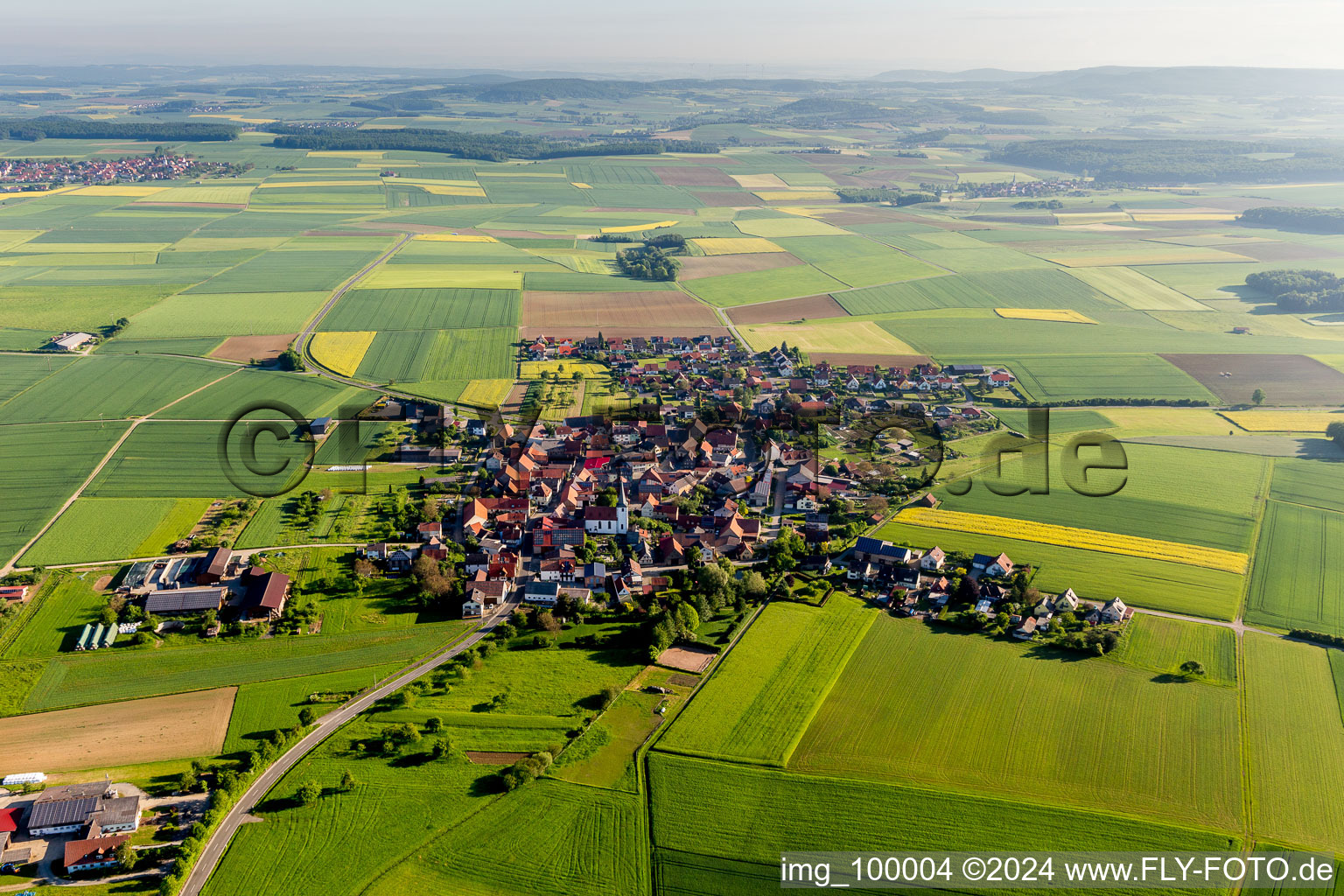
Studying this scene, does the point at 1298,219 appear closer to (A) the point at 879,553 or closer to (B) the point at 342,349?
(A) the point at 879,553

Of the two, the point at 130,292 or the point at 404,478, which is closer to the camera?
the point at 404,478

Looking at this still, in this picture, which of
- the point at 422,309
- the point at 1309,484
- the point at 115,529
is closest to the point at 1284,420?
the point at 1309,484

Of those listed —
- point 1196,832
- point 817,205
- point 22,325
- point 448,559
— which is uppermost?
point 817,205

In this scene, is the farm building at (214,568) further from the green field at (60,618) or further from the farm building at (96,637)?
the farm building at (96,637)

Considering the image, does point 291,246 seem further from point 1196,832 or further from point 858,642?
point 1196,832

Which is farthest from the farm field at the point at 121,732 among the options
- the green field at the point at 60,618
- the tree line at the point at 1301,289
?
the tree line at the point at 1301,289

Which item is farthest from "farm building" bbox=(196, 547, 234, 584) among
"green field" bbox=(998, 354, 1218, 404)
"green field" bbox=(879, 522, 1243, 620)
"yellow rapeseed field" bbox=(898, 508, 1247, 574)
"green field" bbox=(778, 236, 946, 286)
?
"green field" bbox=(778, 236, 946, 286)

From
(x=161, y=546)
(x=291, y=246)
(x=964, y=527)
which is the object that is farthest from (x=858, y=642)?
(x=291, y=246)
